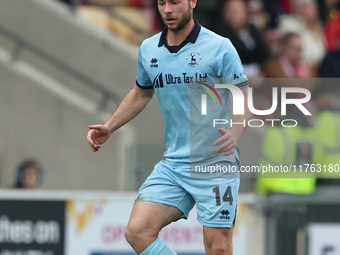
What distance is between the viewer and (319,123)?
10.1 metres

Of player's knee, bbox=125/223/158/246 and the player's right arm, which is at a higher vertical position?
the player's right arm

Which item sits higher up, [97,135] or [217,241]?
[97,135]

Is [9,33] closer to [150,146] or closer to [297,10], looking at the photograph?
[150,146]

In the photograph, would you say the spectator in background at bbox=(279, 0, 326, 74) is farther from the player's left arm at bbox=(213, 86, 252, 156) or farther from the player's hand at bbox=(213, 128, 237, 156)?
the player's hand at bbox=(213, 128, 237, 156)

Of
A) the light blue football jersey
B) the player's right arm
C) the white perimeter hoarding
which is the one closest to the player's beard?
the light blue football jersey

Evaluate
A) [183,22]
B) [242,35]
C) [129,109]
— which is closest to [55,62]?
[242,35]

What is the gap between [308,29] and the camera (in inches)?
508

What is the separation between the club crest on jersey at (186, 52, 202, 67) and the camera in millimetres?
6441

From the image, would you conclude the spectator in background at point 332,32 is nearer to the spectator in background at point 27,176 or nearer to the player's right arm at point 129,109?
the spectator in background at point 27,176

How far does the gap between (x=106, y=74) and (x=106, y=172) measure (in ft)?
4.91

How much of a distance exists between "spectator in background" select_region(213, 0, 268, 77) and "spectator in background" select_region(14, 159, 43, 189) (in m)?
3.06

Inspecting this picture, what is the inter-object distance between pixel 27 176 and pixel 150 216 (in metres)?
4.16

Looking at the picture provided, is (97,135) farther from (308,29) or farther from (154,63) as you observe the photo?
(308,29)

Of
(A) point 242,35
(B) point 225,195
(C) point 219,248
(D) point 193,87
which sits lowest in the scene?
(C) point 219,248
